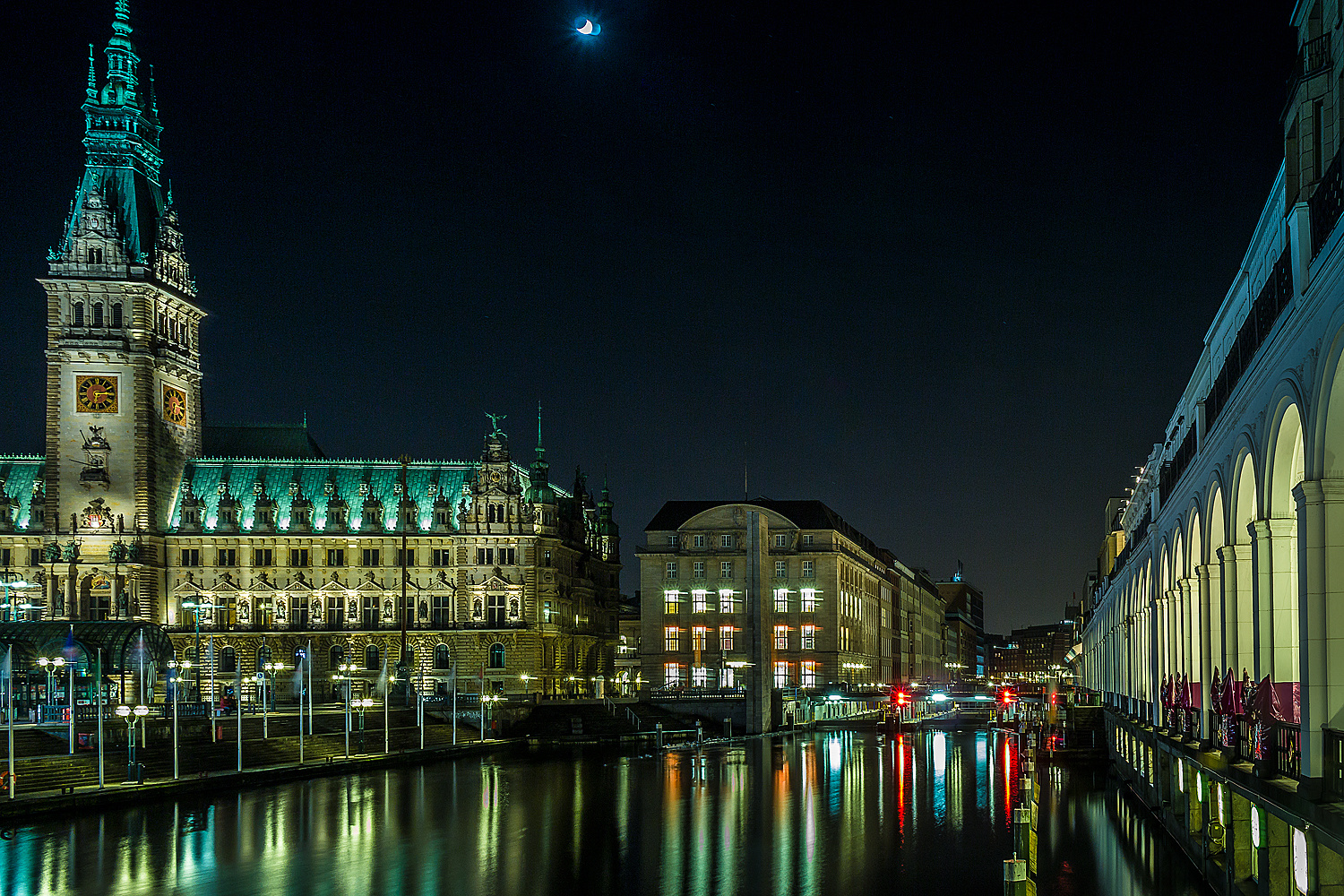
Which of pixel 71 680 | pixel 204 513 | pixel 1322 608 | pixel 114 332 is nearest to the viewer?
pixel 1322 608

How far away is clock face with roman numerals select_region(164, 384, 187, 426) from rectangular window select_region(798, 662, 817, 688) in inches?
2917

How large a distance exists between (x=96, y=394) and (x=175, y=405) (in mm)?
9155

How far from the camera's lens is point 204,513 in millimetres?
140375

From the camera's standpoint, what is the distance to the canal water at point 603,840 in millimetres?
39125

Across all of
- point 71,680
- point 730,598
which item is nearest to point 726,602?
point 730,598

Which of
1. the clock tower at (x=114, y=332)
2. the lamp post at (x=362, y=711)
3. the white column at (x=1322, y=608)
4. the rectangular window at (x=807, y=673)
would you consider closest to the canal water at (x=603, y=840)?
the lamp post at (x=362, y=711)

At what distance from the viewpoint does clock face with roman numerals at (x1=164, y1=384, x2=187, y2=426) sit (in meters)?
136

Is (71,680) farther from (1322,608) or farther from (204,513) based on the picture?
(204,513)

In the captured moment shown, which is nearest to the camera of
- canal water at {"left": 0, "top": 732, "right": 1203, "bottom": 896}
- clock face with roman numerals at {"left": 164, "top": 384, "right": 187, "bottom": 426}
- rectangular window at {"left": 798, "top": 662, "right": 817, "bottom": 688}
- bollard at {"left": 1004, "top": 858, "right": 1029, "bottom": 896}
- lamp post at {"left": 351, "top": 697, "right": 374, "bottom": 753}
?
bollard at {"left": 1004, "top": 858, "right": 1029, "bottom": 896}

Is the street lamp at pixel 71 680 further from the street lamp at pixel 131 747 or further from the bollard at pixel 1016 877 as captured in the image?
the bollard at pixel 1016 877

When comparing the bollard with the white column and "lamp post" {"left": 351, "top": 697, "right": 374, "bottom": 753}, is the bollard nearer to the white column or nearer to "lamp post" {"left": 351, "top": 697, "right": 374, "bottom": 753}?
the white column

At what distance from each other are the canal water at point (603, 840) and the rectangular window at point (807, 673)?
85589 mm

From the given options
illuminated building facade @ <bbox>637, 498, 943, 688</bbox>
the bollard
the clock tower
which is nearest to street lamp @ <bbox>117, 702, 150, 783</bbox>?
the bollard

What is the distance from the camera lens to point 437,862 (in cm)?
4338
